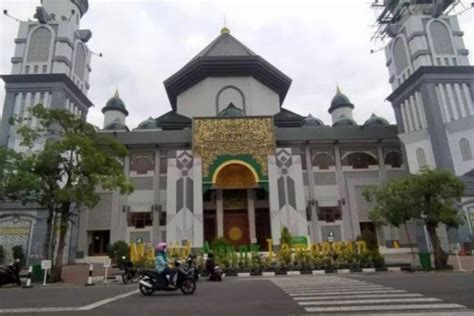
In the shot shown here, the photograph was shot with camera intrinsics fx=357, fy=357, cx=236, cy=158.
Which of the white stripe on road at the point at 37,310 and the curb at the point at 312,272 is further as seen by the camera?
the curb at the point at 312,272

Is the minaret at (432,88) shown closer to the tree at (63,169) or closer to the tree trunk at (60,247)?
the tree at (63,169)

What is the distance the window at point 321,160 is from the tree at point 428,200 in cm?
1064

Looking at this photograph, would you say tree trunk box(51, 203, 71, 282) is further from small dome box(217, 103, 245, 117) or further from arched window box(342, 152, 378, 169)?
arched window box(342, 152, 378, 169)

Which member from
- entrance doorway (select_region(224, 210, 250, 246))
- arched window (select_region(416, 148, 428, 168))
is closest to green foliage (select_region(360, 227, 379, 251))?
entrance doorway (select_region(224, 210, 250, 246))

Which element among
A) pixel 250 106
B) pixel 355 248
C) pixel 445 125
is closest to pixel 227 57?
pixel 250 106

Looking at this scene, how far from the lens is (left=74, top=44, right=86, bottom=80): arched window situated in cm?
2556

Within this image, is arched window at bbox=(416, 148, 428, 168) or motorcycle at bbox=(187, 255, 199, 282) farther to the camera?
arched window at bbox=(416, 148, 428, 168)

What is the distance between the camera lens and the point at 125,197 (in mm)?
24297

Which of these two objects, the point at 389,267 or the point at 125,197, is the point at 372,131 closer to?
the point at 389,267

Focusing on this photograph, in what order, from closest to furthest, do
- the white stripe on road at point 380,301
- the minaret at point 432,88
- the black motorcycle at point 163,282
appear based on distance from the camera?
1. the white stripe on road at point 380,301
2. the black motorcycle at point 163,282
3. the minaret at point 432,88

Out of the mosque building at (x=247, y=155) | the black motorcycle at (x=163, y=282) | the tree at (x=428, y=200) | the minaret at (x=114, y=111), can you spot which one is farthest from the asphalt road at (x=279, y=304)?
the minaret at (x=114, y=111)

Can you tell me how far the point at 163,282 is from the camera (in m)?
8.05

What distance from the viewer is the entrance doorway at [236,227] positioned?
23.3 m

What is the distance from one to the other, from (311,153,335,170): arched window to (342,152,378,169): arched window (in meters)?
1.00
